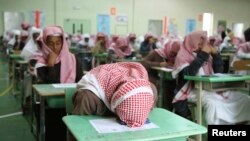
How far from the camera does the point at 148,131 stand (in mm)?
1683

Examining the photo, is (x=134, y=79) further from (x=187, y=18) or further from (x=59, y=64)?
(x=187, y=18)

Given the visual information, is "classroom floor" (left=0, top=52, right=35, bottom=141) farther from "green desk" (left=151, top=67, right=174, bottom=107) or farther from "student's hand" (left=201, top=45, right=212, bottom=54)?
"student's hand" (left=201, top=45, right=212, bottom=54)

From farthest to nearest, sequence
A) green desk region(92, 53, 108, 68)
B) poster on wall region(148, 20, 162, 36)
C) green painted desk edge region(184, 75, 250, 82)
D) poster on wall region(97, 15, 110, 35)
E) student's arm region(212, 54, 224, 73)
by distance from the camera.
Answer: poster on wall region(148, 20, 162, 36) → poster on wall region(97, 15, 110, 35) → green desk region(92, 53, 108, 68) → student's arm region(212, 54, 224, 73) → green painted desk edge region(184, 75, 250, 82)

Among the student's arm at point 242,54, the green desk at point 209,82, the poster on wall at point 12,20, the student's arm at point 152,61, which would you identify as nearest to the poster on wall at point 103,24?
the poster on wall at point 12,20

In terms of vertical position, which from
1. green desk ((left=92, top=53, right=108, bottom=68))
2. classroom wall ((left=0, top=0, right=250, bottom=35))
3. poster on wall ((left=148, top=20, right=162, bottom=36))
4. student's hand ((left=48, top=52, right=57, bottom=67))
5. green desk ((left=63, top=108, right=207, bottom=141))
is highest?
classroom wall ((left=0, top=0, right=250, bottom=35))

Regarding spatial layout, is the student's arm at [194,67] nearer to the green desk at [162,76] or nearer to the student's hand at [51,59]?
the green desk at [162,76]

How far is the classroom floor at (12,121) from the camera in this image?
3800 millimetres

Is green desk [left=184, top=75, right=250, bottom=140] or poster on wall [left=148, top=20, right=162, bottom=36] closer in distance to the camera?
green desk [left=184, top=75, right=250, bottom=140]

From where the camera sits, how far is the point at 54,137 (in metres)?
3.31

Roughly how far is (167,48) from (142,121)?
3.56m

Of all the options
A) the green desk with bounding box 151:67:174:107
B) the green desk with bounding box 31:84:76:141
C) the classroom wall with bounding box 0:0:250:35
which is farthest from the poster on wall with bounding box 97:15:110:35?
the green desk with bounding box 31:84:76:141

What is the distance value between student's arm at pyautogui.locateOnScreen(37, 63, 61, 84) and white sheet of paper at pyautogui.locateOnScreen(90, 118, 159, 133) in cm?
188

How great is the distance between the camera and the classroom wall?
13102mm

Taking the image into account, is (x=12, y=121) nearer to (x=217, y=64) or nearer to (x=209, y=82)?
(x=209, y=82)
